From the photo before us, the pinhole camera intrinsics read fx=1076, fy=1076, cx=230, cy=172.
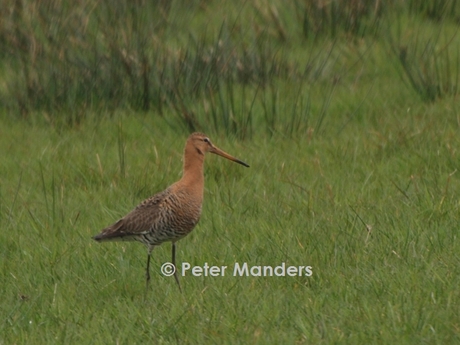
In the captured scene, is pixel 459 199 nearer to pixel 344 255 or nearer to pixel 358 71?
pixel 344 255

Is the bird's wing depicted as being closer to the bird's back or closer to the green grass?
the bird's back

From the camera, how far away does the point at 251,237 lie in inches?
243

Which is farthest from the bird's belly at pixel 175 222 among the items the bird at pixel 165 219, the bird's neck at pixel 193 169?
the bird's neck at pixel 193 169

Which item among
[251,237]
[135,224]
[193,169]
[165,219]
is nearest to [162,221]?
[165,219]

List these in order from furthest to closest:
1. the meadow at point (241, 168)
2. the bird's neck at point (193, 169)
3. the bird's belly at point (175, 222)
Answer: the bird's neck at point (193, 169) → the bird's belly at point (175, 222) → the meadow at point (241, 168)

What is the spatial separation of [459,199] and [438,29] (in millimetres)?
4150

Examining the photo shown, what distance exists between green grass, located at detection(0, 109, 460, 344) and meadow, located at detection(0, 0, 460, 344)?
0.02 meters

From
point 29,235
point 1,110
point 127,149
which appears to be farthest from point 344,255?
point 1,110

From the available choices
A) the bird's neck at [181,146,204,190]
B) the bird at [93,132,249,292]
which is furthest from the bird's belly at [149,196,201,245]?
the bird's neck at [181,146,204,190]

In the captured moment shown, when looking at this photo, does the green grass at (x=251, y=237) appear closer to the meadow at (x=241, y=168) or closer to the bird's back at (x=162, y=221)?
the meadow at (x=241, y=168)

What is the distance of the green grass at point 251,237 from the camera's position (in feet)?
16.3

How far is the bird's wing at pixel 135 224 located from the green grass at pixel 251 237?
0.63 feet

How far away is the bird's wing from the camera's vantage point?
5.77m

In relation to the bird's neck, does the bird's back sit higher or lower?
lower
